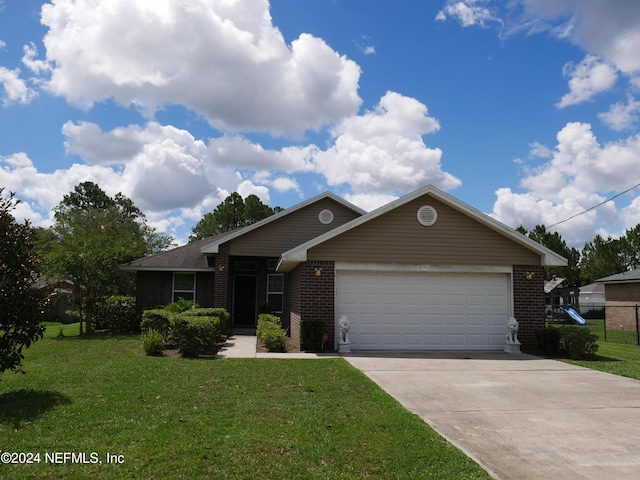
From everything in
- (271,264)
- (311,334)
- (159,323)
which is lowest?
(311,334)

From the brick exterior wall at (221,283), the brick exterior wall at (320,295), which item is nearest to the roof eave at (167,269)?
the brick exterior wall at (221,283)

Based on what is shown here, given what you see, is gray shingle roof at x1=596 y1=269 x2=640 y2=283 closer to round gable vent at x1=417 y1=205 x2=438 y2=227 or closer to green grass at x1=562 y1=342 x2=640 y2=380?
green grass at x1=562 y1=342 x2=640 y2=380

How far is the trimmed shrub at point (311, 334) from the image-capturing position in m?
13.6

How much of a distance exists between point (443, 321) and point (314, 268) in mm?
4033

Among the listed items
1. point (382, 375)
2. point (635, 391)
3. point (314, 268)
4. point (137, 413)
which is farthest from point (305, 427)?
point (314, 268)

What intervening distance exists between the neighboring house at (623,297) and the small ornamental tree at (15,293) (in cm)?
2630

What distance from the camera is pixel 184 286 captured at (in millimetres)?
20891

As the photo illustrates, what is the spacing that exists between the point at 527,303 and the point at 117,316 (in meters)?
14.7

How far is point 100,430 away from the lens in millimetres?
5758

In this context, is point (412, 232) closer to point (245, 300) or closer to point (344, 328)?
point (344, 328)

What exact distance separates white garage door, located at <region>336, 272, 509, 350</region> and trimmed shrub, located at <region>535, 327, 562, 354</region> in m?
1.01

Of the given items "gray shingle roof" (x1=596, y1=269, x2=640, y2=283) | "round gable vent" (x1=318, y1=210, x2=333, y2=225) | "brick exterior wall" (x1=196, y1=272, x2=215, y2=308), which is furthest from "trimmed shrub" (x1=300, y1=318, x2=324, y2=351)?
"gray shingle roof" (x1=596, y1=269, x2=640, y2=283)

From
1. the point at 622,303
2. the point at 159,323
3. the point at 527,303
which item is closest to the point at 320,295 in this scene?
the point at 159,323

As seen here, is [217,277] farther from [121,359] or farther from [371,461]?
[371,461]
